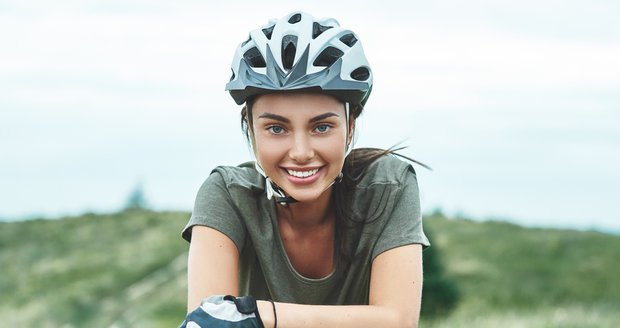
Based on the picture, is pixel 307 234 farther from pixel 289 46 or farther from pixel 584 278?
pixel 584 278

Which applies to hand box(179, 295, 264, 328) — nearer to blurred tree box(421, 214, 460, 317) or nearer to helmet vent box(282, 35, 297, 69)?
helmet vent box(282, 35, 297, 69)

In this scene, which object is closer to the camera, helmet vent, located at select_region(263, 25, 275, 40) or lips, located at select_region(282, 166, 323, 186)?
lips, located at select_region(282, 166, 323, 186)

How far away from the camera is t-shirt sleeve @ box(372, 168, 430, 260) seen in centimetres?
467

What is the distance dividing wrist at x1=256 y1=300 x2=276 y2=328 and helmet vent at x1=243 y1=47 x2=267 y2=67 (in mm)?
1293

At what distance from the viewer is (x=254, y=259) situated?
5043 millimetres

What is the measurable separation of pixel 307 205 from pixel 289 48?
0.84 m

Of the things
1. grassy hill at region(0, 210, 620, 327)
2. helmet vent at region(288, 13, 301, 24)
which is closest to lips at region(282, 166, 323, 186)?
helmet vent at region(288, 13, 301, 24)

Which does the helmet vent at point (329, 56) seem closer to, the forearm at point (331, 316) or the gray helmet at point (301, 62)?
the gray helmet at point (301, 62)

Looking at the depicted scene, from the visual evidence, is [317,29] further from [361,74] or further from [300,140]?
[300,140]

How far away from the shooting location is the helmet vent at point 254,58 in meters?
4.83

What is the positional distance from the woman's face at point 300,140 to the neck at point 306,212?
303 mm

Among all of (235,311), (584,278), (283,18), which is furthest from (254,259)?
(584,278)

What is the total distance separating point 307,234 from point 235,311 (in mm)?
969

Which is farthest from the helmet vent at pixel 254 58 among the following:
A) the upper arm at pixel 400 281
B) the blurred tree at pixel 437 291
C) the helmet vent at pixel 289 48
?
the blurred tree at pixel 437 291
